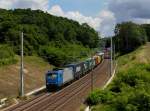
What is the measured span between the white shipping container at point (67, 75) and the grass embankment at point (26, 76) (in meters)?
5.69

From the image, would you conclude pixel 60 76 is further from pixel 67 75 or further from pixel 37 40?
pixel 37 40

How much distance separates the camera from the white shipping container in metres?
77.9

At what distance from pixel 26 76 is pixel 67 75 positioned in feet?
45.6

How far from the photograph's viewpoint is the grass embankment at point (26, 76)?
7343cm

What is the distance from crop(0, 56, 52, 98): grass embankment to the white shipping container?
5.69 metres

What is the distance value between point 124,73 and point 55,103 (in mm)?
9644

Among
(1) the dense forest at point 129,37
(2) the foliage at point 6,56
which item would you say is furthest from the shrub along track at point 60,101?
(1) the dense forest at point 129,37

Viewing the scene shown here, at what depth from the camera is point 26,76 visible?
91875mm

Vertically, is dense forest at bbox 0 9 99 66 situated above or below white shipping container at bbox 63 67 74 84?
above

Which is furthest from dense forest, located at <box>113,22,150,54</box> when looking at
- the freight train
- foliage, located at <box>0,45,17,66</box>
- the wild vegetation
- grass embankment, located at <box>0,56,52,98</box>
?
the wild vegetation

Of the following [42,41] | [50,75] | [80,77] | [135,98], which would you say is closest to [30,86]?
[50,75]

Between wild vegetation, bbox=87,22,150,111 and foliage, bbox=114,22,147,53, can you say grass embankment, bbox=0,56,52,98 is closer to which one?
wild vegetation, bbox=87,22,150,111

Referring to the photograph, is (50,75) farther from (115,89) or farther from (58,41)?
(58,41)

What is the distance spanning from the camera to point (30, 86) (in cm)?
8219
